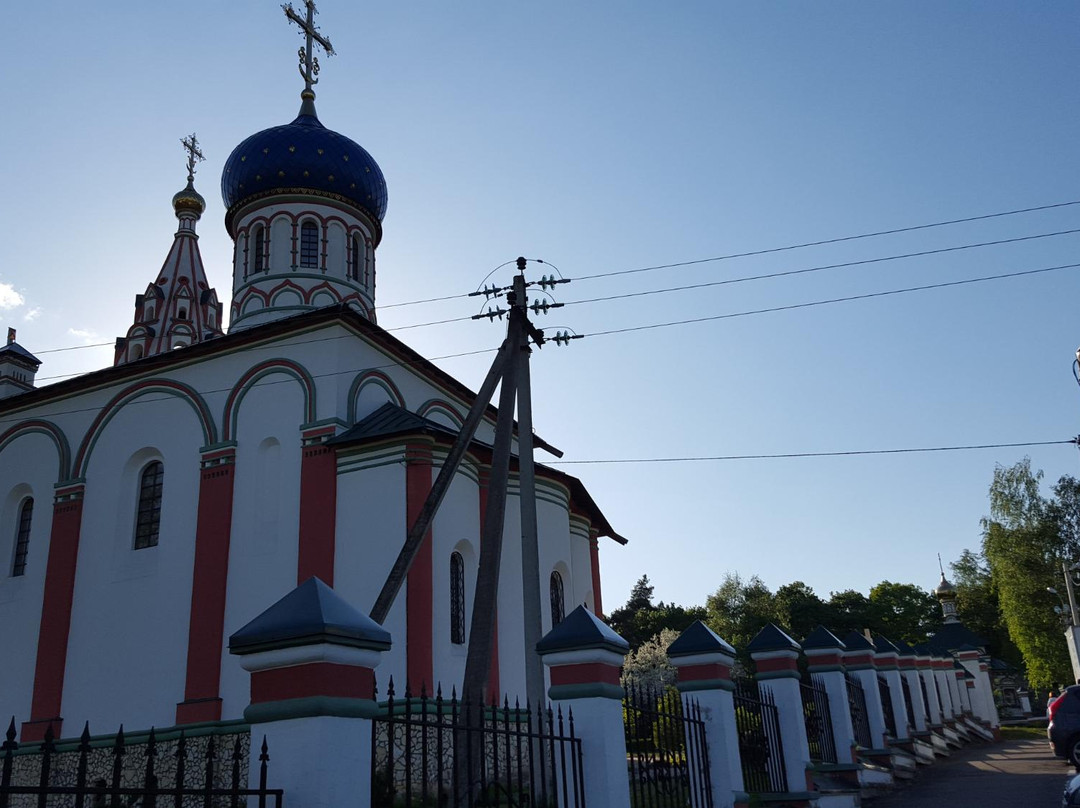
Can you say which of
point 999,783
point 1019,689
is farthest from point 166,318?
point 1019,689

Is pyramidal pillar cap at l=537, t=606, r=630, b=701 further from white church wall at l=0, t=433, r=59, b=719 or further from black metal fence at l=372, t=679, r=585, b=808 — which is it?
white church wall at l=0, t=433, r=59, b=719

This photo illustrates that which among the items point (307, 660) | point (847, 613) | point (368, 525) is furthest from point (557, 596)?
point (847, 613)

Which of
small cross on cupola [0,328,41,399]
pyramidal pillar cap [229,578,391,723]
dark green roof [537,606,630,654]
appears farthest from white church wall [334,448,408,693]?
small cross on cupola [0,328,41,399]

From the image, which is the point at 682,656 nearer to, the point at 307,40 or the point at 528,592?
the point at 528,592

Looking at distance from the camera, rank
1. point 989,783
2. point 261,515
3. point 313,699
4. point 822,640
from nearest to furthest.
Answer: point 313,699 → point 822,640 → point 989,783 → point 261,515

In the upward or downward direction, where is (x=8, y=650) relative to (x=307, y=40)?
downward

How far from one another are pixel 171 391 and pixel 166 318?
8876mm

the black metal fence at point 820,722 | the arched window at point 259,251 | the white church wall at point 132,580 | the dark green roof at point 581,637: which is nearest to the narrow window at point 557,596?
the black metal fence at point 820,722

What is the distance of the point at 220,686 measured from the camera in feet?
46.9

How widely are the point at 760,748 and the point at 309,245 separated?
14158mm

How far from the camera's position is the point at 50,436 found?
58.8ft

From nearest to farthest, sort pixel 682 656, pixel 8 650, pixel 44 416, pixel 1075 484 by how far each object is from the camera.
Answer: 1. pixel 682 656
2. pixel 8 650
3. pixel 44 416
4. pixel 1075 484

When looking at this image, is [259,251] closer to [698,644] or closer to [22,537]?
[22,537]

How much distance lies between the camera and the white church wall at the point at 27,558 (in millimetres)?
16328
